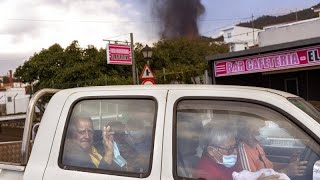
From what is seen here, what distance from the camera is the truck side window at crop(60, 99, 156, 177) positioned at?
118 inches

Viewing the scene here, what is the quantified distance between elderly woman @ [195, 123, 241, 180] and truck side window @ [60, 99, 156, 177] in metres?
0.32

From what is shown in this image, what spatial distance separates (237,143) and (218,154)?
0.13 meters

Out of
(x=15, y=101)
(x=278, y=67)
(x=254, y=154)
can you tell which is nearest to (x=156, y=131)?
(x=254, y=154)

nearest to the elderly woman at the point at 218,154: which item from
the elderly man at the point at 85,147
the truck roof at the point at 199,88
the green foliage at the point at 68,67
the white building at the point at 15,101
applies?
the truck roof at the point at 199,88

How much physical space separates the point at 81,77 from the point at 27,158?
34956mm

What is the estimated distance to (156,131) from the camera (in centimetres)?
289

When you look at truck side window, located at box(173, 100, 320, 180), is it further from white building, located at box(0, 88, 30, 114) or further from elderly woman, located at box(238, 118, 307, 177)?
white building, located at box(0, 88, 30, 114)

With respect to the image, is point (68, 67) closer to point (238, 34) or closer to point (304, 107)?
point (304, 107)

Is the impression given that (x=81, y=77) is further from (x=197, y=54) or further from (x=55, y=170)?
(x=55, y=170)

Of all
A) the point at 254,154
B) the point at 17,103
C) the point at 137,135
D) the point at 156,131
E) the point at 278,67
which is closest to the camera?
the point at 254,154

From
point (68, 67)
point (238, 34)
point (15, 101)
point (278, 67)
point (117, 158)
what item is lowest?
point (15, 101)

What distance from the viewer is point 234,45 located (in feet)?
219

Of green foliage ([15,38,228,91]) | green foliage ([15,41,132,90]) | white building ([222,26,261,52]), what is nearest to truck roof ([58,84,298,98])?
green foliage ([15,38,228,91])

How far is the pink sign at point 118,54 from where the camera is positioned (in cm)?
2378
